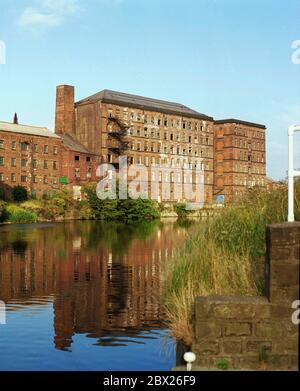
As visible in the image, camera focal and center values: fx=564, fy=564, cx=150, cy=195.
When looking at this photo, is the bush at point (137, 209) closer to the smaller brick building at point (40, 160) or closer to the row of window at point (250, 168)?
the smaller brick building at point (40, 160)

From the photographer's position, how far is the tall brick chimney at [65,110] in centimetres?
8481

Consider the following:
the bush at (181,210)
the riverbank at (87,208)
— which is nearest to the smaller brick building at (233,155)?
the bush at (181,210)

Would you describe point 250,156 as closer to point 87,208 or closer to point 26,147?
point 87,208

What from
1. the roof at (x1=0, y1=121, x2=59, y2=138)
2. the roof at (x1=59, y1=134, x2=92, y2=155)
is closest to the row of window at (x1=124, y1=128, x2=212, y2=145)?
the roof at (x1=59, y1=134, x2=92, y2=155)

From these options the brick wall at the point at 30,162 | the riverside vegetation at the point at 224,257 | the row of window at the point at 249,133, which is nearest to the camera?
the riverside vegetation at the point at 224,257

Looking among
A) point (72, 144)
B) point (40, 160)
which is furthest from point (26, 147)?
point (72, 144)

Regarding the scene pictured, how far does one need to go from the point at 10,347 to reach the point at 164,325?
366cm

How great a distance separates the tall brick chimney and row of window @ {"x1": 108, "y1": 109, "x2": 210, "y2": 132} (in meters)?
5.93

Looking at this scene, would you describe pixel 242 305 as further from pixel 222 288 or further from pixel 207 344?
pixel 222 288

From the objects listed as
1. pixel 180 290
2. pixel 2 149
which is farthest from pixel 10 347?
pixel 2 149

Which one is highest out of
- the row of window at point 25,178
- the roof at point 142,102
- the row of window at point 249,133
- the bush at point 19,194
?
the roof at point 142,102

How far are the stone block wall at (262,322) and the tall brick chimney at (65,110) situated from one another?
258ft

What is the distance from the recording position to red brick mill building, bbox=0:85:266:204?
76.4m

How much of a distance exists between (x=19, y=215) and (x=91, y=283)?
44.1m
